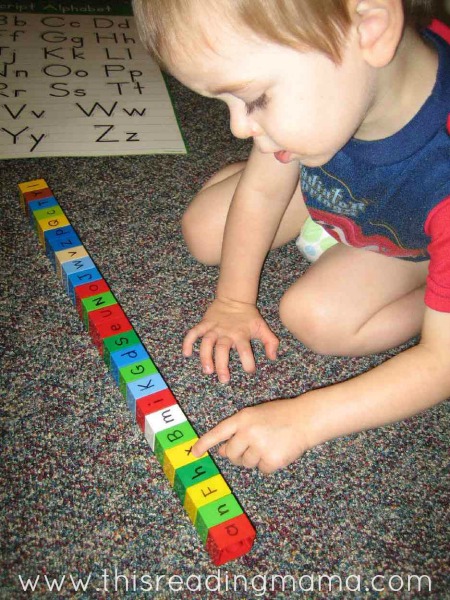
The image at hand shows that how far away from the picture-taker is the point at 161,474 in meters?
0.66

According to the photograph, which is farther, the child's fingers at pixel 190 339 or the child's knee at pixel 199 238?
the child's knee at pixel 199 238

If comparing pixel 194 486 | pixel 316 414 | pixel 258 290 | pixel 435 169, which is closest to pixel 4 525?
pixel 194 486

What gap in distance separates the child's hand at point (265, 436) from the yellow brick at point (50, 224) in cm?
39

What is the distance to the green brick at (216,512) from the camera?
Result: 1.87ft

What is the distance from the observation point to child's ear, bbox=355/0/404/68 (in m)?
0.50

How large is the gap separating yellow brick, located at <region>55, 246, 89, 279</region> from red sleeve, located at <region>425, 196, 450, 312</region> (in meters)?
0.45

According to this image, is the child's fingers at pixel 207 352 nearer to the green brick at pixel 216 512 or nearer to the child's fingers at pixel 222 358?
the child's fingers at pixel 222 358

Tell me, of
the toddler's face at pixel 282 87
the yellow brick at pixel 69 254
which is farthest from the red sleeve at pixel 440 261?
the yellow brick at pixel 69 254

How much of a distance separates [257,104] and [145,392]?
1.06ft

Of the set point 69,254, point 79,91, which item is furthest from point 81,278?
point 79,91

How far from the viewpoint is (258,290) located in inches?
34.2

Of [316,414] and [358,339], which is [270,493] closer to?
[316,414]

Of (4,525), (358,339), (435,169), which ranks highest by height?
(435,169)

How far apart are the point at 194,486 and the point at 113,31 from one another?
3.87 ft
